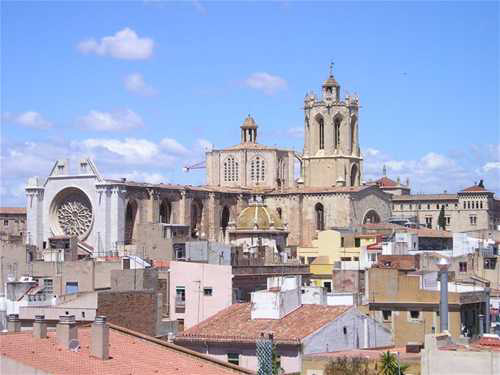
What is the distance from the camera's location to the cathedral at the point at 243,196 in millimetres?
91312

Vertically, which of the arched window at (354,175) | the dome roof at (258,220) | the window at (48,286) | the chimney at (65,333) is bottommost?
the chimney at (65,333)

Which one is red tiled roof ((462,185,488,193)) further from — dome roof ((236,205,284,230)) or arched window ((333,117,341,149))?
dome roof ((236,205,284,230))

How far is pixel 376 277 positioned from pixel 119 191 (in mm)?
49164

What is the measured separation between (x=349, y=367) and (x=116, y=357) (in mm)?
5981

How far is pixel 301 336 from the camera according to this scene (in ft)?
116

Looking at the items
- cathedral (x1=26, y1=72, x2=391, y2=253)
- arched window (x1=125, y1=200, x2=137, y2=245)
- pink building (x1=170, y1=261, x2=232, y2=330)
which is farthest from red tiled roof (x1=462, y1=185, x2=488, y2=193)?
pink building (x1=170, y1=261, x2=232, y2=330)

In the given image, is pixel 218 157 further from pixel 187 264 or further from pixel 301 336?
pixel 301 336

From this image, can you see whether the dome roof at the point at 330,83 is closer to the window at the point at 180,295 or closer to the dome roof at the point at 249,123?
the dome roof at the point at 249,123

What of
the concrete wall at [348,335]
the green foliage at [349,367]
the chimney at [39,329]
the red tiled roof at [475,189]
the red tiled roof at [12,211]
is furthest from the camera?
the red tiled roof at [475,189]

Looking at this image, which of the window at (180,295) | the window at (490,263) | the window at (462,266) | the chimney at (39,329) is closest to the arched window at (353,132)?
the window at (490,263)

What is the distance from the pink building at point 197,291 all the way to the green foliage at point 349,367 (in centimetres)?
1519

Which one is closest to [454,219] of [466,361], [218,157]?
[218,157]

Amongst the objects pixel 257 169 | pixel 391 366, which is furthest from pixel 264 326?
pixel 257 169

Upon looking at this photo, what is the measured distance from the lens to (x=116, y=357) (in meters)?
27.9
